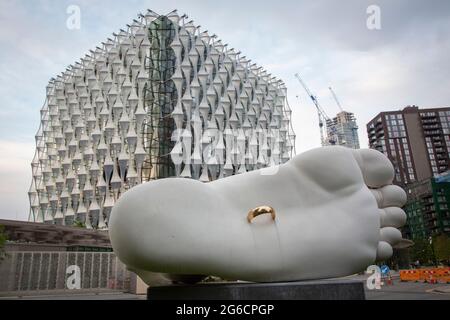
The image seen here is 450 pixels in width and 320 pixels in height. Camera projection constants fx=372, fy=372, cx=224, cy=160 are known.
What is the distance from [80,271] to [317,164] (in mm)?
22002

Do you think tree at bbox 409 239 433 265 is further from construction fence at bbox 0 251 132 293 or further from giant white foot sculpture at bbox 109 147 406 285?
giant white foot sculpture at bbox 109 147 406 285

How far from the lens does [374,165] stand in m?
5.21

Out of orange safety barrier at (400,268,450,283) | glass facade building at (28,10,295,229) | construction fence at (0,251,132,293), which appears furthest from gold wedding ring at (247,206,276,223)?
glass facade building at (28,10,295,229)

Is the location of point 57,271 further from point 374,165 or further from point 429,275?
point 429,275

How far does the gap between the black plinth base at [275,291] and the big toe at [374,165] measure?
1.49 metres

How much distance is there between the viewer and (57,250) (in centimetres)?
2459

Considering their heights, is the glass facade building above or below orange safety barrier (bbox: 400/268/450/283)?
above

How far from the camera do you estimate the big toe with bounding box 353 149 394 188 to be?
205 inches

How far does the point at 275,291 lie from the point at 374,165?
2251mm

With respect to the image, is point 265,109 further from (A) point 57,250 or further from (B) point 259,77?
(A) point 57,250

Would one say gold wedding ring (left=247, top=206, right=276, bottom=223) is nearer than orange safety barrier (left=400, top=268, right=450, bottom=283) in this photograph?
Yes

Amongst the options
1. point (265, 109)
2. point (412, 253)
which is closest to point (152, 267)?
point (265, 109)

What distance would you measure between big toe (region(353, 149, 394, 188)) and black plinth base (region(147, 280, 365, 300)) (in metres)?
1.49

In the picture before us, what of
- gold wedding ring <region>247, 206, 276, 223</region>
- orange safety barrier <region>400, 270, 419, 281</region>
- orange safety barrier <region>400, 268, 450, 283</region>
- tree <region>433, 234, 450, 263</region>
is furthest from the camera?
tree <region>433, 234, 450, 263</region>
